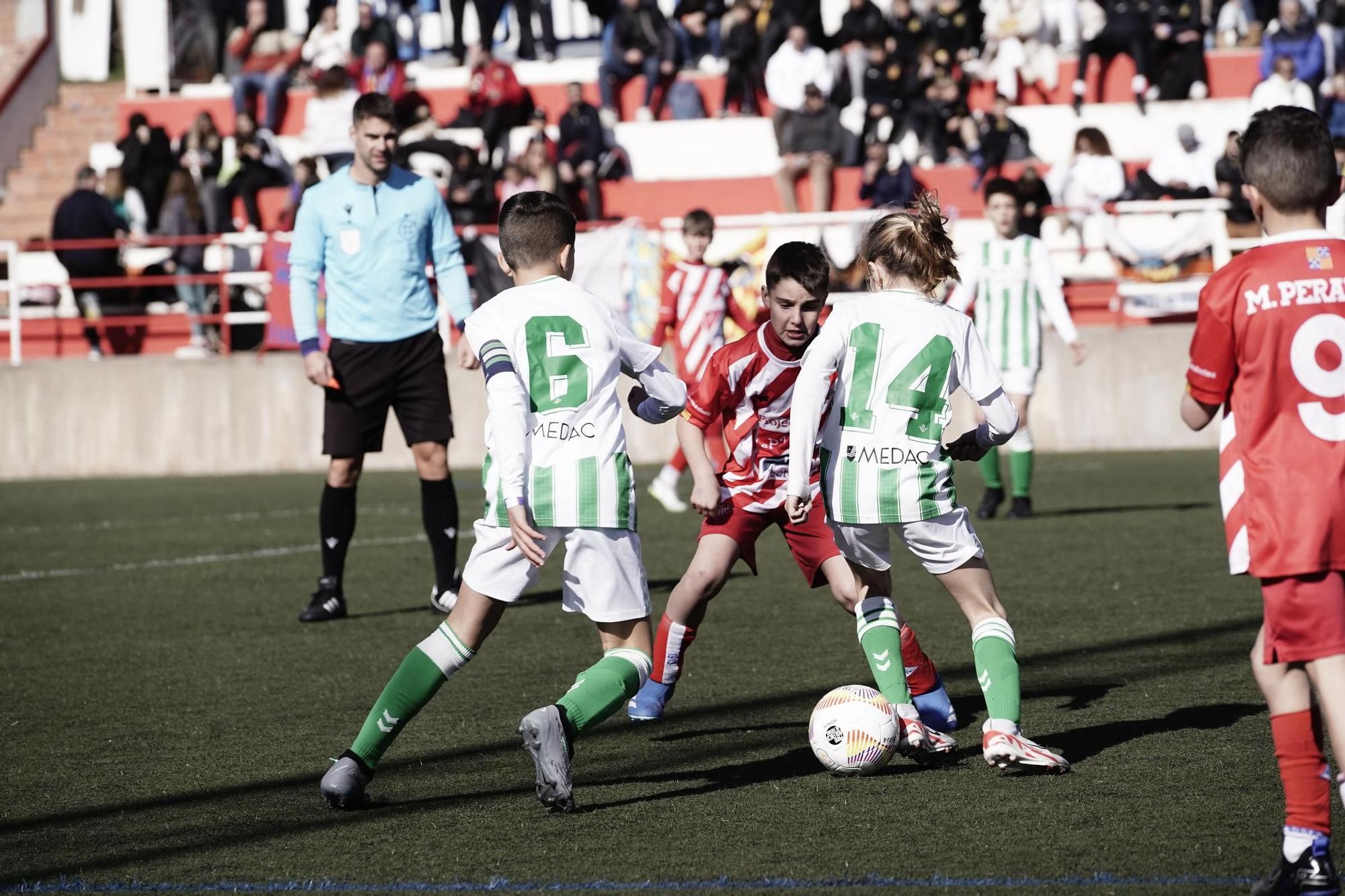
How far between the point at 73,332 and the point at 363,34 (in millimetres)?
5288

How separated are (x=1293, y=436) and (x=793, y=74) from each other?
17127 mm

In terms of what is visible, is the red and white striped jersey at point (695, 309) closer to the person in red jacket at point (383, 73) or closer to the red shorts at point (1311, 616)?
the red shorts at point (1311, 616)

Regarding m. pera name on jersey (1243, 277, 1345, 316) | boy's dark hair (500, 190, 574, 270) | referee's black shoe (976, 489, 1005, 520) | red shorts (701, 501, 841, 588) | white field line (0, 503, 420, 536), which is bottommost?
white field line (0, 503, 420, 536)

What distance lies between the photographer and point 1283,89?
18.7 meters

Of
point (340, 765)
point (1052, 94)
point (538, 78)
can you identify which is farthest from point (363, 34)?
point (340, 765)

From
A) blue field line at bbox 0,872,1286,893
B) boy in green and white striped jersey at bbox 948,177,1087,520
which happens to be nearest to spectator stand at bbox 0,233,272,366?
boy in green and white striped jersey at bbox 948,177,1087,520

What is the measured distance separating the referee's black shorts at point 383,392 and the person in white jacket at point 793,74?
1260 cm

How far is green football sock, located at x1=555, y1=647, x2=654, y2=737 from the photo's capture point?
184 inches

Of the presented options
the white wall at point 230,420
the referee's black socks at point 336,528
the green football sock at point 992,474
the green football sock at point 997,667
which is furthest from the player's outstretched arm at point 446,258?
the white wall at point 230,420

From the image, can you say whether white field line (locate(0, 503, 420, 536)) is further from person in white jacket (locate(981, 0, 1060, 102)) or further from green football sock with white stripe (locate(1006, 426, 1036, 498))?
person in white jacket (locate(981, 0, 1060, 102))

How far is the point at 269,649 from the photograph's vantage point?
7.54 metres

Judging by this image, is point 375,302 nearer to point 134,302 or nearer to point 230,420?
point 230,420

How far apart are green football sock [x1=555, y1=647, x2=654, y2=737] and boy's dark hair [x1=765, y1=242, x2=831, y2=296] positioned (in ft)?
4.06

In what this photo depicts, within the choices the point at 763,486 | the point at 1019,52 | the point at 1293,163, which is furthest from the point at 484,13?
the point at 1293,163
